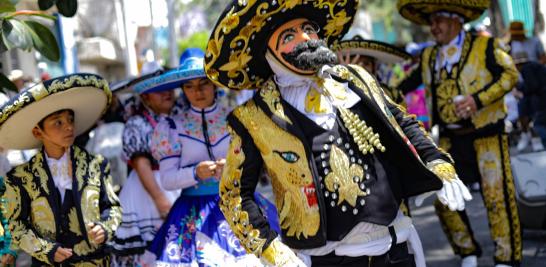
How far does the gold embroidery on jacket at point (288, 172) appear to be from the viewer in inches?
135

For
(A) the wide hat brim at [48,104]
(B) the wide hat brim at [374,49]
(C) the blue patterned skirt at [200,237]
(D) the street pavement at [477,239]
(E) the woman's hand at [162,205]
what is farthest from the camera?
(D) the street pavement at [477,239]

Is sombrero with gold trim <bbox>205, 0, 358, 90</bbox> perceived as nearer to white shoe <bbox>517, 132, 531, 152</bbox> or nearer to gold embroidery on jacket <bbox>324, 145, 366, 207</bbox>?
gold embroidery on jacket <bbox>324, 145, 366, 207</bbox>

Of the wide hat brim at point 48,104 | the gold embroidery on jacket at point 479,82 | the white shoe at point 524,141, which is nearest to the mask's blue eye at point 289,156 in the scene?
the wide hat brim at point 48,104

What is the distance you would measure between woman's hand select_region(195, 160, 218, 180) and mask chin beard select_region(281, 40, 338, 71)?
5.21ft

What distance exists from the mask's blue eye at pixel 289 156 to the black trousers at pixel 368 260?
43cm

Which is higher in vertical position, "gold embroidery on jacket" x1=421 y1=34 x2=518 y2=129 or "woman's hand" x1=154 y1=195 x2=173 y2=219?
"gold embroidery on jacket" x1=421 y1=34 x2=518 y2=129

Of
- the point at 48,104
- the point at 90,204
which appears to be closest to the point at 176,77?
the point at 48,104

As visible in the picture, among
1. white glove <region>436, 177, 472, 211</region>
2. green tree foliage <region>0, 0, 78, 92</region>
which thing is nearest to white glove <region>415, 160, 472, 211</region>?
white glove <region>436, 177, 472, 211</region>

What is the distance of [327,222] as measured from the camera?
345cm

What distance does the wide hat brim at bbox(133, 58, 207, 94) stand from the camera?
527 cm

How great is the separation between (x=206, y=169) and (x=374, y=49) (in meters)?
1.87

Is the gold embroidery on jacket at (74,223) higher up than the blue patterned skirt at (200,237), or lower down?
higher up

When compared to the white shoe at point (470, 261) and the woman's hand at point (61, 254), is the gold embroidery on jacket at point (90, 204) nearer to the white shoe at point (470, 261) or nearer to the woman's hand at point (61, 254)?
the woman's hand at point (61, 254)

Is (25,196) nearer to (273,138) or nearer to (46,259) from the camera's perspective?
(46,259)
